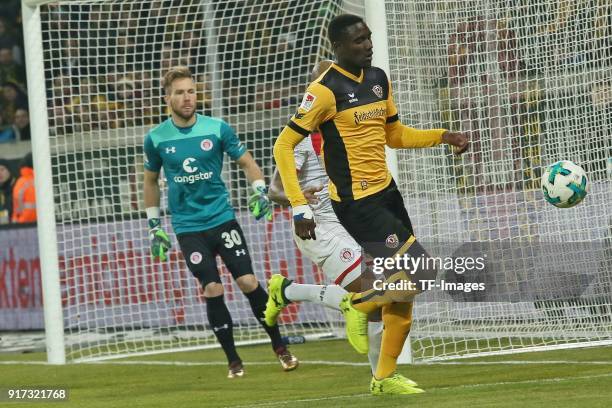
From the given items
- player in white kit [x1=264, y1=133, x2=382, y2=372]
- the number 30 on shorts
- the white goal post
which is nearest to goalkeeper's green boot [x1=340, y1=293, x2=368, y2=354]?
player in white kit [x1=264, y1=133, x2=382, y2=372]

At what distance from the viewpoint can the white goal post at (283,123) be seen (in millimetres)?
9492

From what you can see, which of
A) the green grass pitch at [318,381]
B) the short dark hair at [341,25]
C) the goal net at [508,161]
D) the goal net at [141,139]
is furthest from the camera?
the goal net at [141,139]

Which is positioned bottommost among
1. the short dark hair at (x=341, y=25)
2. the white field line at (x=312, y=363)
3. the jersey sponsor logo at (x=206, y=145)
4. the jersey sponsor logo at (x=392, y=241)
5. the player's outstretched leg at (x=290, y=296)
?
the white field line at (x=312, y=363)

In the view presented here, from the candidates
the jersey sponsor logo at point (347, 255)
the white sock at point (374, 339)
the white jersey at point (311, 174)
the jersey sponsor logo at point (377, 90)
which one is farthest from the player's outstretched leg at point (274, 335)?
the jersey sponsor logo at point (377, 90)

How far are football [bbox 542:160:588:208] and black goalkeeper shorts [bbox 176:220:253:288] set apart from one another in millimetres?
2760

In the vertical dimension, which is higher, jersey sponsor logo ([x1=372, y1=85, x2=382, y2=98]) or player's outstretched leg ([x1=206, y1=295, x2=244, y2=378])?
jersey sponsor logo ([x1=372, y1=85, x2=382, y2=98])

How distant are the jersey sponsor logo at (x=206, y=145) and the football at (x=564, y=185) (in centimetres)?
291

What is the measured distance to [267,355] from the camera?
455 inches

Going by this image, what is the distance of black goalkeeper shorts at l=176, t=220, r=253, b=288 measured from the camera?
384 inches

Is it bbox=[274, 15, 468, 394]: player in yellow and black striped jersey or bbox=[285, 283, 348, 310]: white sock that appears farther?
bbox=[285, 283, 348, 310]: white sock

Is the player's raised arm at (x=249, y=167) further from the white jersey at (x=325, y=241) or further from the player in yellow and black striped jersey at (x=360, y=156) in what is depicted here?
the player in yellow and black striped jersey at (x=360, y=156)

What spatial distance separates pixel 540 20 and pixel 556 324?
221 cm

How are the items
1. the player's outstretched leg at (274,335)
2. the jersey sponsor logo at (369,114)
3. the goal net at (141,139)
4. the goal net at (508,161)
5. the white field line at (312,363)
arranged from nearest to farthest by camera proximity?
1. the jersey sponsor logo at (369,114)
2. the white field line at (312,363)
3. the goal net at (508,161)
4. the player's outstretched leg at (274,335)
5. the goal net at (141,139)

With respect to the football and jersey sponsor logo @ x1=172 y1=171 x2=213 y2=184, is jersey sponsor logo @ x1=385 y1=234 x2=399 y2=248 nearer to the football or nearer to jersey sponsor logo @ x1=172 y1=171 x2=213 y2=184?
the football
